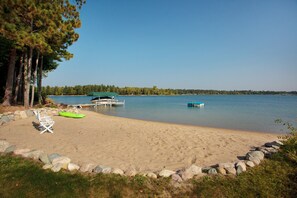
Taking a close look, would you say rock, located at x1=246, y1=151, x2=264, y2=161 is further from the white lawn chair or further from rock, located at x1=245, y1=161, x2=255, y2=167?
the white lawn chair

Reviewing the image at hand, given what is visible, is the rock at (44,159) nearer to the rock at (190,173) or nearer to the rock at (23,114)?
the rock at (190,173)

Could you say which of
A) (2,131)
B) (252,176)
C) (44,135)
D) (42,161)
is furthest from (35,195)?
(2,131)

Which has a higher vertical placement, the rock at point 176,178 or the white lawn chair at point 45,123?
the white lawn chair at point 45,123

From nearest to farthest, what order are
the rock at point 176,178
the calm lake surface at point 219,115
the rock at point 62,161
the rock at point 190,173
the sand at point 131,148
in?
the rock at point 176,178
the rock at point 190,173
the rock at point 62,161
the sand at point 131,148
the calm lake surface at point 219,115

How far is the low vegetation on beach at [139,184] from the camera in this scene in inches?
137

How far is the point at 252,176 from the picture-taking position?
4047 mm

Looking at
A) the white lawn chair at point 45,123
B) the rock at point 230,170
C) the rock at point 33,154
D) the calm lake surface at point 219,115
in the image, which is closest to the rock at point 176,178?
the rock at point 230,170

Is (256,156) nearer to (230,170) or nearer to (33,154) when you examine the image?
(230,170)

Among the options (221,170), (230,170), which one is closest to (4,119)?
(221,170)

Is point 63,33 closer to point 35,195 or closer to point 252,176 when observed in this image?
point 35,195

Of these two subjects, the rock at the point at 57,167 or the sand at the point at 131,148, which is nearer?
the rock at the point at 57,167

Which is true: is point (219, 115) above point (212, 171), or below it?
below

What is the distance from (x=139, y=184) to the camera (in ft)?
12.5

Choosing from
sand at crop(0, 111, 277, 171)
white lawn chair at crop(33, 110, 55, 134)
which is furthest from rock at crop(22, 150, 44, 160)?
white lawn chair at crop(33, 110, 55, 134)
